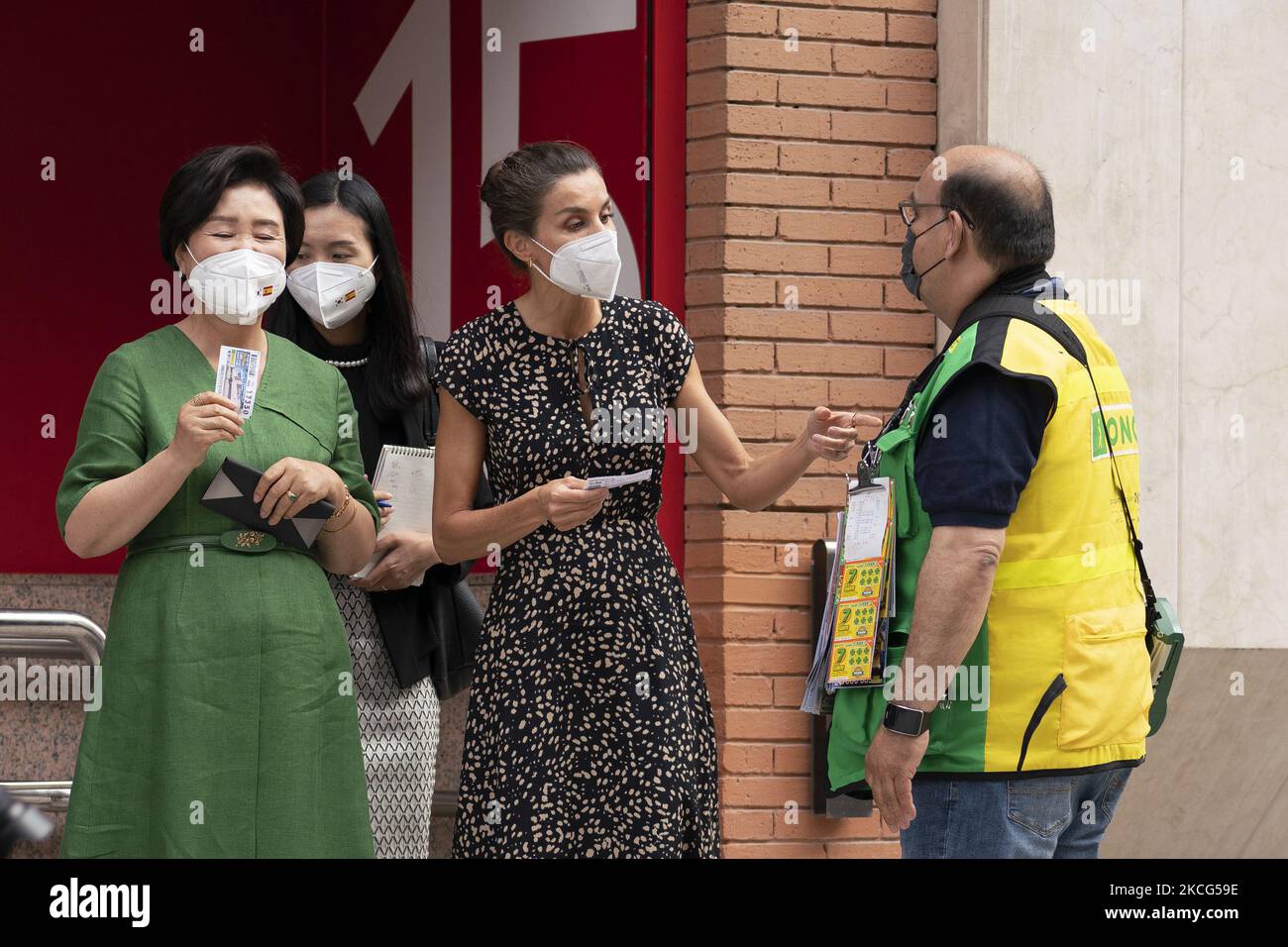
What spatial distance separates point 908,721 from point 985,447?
0.53 meters

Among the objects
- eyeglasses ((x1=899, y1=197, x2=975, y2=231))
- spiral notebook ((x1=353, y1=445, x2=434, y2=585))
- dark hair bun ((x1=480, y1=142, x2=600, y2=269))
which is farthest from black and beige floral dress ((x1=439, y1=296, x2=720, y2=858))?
eyeglasses ((x1=899, y1=197, x2=975, y2=231))

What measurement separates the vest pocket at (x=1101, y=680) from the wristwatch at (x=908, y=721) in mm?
249

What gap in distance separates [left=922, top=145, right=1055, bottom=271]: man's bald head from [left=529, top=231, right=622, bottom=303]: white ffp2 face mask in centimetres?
77

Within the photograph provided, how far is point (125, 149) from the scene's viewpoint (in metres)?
6.44

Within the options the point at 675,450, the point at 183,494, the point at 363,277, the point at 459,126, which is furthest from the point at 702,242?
the point at 183,494

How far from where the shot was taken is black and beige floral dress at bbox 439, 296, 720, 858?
365 centimetres

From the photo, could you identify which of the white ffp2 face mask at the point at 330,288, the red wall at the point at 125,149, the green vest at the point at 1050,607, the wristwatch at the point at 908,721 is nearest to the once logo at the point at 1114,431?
the green vest at the point at 1050,607

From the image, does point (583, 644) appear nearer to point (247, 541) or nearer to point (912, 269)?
point (247, 541)

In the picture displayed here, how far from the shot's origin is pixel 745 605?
223 inches

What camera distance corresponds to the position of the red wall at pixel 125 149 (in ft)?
20.2

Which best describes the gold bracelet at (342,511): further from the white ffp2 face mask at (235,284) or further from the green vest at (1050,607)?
the green vest at (1050,607)

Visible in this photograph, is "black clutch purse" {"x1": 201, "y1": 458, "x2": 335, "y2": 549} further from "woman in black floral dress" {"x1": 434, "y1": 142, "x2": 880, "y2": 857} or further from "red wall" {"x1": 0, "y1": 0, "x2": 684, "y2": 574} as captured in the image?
"red wall" {"x1": 0, "y1": 0, "x2": 684, "y2": 574}
